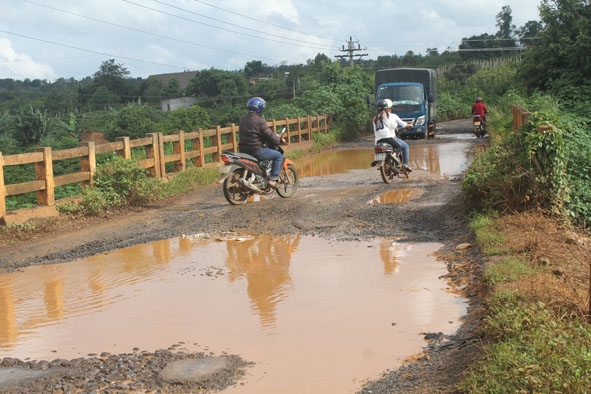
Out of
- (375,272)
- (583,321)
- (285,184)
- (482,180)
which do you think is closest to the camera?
(583,321)

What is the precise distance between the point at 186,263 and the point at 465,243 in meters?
3.33

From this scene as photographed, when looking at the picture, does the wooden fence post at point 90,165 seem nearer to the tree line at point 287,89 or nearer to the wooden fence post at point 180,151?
the wooden fence post at point 180,151

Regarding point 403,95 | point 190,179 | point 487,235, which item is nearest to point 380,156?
point 190,179

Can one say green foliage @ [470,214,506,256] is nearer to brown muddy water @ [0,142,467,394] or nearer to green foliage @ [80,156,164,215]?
brown muddy water @ [0,142,467,394]

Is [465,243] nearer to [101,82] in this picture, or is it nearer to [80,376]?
[80,376]

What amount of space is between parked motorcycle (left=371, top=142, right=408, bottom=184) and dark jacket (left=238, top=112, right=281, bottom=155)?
7.53 ft

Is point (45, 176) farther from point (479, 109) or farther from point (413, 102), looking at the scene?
point (479, 109)

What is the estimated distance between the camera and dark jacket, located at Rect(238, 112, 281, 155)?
12219 mm

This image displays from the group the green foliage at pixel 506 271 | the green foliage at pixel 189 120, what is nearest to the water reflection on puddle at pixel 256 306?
the green foliage at pixel 506 271

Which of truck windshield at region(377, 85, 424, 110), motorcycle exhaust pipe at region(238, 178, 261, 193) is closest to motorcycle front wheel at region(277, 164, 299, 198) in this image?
motorcycle exhaust pipe at region(238, 178, 261, 193)

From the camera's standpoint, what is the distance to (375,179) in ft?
50.9

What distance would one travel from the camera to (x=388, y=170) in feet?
46.1

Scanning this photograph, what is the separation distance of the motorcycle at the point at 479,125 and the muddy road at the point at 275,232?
1000 centimetres

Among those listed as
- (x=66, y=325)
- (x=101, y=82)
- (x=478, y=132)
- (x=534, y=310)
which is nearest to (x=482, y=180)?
(x=534, y=310)
